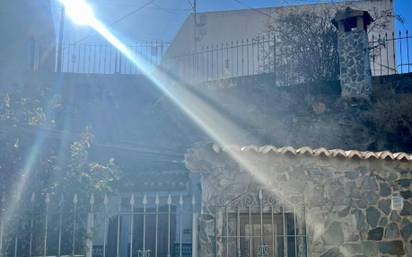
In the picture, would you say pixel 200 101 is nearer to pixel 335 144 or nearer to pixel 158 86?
pixel 158 86

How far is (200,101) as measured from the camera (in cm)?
1318

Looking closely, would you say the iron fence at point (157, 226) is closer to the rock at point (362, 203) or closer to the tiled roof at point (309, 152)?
the tiled roof at point (309, 152)

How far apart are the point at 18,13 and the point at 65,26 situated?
9.07 ft

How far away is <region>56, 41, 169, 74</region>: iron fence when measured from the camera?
1481 cm

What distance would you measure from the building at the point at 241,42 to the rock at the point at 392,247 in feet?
23.4

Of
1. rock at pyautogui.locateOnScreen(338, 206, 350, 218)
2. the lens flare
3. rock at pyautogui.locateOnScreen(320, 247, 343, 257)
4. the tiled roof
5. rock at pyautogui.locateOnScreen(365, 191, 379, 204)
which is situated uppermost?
the lens flare

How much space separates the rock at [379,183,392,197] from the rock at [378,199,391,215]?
0.26 ft

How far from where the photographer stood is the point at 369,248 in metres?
6.39

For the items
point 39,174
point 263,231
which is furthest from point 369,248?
point 39,174

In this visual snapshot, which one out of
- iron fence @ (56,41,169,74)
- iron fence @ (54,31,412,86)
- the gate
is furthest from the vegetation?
iron fence @ (56,41,169,74)

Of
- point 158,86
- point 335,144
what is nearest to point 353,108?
point 335,144

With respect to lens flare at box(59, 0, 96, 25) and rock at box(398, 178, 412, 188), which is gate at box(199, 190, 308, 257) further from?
lens flare at box(59, 0, 96, 25)

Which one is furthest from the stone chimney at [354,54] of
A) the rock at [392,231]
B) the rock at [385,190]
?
the rock at [392,231]

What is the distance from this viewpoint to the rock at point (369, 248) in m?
6.37
